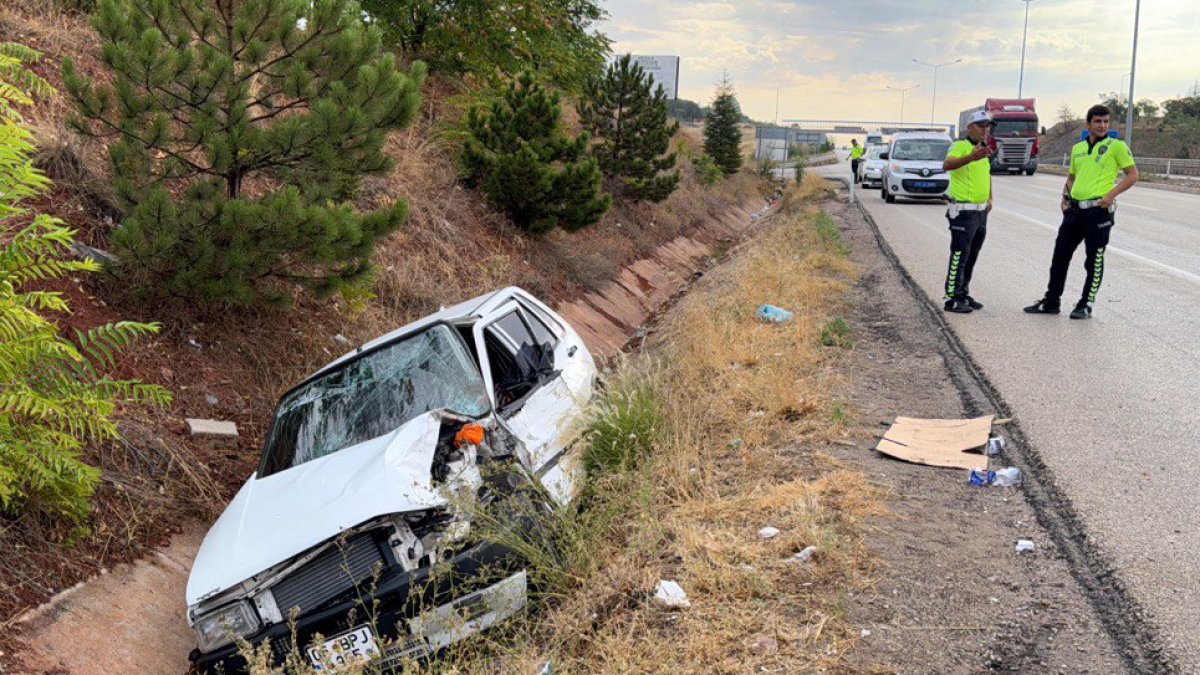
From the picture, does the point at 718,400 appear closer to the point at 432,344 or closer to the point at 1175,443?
the point at 432,344

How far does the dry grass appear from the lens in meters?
3.96

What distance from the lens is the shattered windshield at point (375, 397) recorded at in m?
5.99

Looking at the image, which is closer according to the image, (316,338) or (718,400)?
(718,400)

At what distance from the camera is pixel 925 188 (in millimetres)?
26719

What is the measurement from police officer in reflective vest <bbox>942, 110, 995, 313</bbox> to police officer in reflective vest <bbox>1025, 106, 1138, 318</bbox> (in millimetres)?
762

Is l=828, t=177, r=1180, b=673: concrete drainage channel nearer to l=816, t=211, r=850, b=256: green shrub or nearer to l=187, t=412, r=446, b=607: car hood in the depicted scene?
l=187, t=412, r=446, b=607: car hood

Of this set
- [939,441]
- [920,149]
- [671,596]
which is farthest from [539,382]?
[920,149]

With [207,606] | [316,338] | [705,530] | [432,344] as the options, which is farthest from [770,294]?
[207,606]

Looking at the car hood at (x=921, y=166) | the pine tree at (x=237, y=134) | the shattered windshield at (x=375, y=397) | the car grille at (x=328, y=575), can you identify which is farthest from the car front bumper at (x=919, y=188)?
the car grille at (x=328, y=575)

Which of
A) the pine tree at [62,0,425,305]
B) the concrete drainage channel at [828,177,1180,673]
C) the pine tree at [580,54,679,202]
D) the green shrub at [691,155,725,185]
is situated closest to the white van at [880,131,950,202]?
the green shrub at [691,155,725,185]

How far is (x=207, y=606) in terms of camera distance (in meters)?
4.96

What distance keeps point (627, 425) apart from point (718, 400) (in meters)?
1.30

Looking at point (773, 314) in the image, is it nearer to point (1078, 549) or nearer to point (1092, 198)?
point (1092, 198)

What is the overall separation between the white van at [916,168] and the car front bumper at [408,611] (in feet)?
77.9
